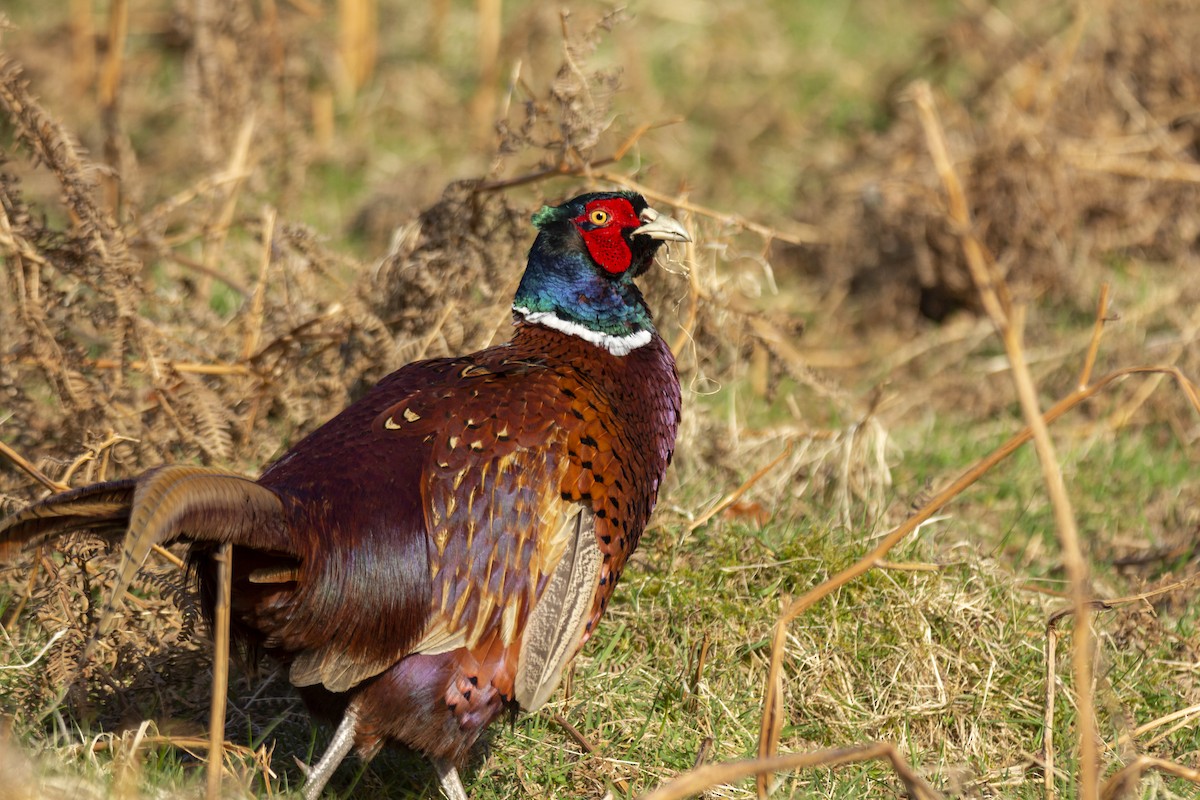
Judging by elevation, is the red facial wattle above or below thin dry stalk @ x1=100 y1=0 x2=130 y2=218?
below

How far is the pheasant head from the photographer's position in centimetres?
297

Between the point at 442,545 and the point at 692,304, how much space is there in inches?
48.4

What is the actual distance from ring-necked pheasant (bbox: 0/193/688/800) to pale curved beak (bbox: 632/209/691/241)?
0.37 metres

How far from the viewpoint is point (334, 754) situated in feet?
8.09

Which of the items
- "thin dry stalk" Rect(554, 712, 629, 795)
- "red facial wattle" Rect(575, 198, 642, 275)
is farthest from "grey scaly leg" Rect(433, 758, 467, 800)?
"red facial wattle" Rect(575, 198, 642, 275)

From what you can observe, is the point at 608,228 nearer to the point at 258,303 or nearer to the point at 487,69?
the point at 258,303

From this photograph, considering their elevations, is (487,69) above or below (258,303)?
above

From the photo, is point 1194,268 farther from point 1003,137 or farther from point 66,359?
point 66,359

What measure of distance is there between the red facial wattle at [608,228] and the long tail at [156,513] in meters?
1.05

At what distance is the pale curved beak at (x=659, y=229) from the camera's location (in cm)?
299

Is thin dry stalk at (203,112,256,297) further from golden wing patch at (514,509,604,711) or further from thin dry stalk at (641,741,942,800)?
thin dry stalk at (641,741,942,800)

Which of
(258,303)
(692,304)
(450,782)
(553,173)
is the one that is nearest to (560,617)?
(450,782)

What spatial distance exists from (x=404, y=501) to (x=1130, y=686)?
→ 5.67ft

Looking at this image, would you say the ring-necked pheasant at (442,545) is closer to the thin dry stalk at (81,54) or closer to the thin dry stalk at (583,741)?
the thin dry stalk at (583,741)
